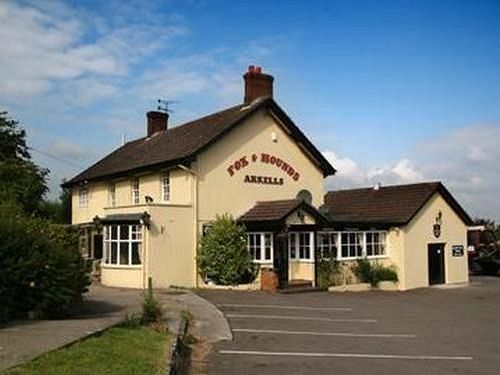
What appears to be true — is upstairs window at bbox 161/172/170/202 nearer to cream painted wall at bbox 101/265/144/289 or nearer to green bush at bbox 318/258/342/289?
cream painted wall at bbox 101/265/144/289

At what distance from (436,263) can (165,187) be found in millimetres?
14659

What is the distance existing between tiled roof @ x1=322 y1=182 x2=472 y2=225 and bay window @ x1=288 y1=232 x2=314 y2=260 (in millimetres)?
2369

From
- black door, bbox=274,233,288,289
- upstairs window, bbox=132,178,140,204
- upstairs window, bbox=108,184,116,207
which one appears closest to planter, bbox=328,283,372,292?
black door, bbox=274,233,288,289

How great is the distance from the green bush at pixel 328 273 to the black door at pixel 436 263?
680 centimetres

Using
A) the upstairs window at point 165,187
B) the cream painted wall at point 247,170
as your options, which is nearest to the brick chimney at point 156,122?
the upstairs window at point 165,187

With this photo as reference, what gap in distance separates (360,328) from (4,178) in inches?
783

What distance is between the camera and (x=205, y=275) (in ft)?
87.7

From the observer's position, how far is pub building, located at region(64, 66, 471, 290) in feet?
86.7

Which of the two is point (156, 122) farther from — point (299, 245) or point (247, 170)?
point (299, 245)

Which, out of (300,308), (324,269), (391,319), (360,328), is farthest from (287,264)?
(360,328)

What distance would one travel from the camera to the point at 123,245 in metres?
26.6

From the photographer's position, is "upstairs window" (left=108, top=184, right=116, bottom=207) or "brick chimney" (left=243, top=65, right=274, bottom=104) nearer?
"brick chimney" (left=243, top=65, right=274, bottom=104)

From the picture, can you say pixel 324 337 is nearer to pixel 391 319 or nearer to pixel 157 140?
pixel 391 319

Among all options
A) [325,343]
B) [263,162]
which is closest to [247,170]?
→ [263,162]
